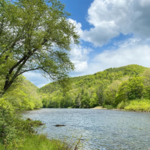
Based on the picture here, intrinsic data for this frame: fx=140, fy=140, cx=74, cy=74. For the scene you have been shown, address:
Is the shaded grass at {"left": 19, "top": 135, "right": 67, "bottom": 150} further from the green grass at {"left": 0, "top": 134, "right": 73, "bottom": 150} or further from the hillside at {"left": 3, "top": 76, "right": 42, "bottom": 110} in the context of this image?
the hillside at {"left": 3, "top": 76, "right": 42, "bottom": 110}

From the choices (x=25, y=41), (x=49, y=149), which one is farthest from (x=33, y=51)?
(x=49, y=149)

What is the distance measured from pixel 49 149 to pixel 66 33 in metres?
11.1

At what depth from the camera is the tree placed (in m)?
12.1

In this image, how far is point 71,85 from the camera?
15.8m

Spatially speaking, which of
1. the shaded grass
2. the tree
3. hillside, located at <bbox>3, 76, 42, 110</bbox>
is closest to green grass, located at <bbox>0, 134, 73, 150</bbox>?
the shaded grass

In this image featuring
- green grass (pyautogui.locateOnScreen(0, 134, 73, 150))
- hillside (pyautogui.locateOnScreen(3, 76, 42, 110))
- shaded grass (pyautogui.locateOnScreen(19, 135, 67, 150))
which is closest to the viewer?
green grass (pyautogui.locateOnScreen(0, 134, 73, 150))

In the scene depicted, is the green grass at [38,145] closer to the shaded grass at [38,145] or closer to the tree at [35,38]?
the shaded grass at [38,145]

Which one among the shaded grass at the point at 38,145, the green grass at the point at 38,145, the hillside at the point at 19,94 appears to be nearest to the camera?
the green grass at the point at 38,145

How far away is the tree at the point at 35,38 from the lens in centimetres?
1210

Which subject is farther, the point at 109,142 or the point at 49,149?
the point at 109,142

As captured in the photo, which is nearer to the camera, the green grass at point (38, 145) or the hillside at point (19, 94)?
the green grass at point (38, 145)

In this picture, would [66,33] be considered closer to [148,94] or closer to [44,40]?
[44,40]

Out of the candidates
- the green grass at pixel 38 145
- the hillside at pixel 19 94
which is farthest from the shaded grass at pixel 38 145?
the hillside at pixel 19 94

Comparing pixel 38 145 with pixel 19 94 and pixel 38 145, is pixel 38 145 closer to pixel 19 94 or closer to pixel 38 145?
pixel 38 145
